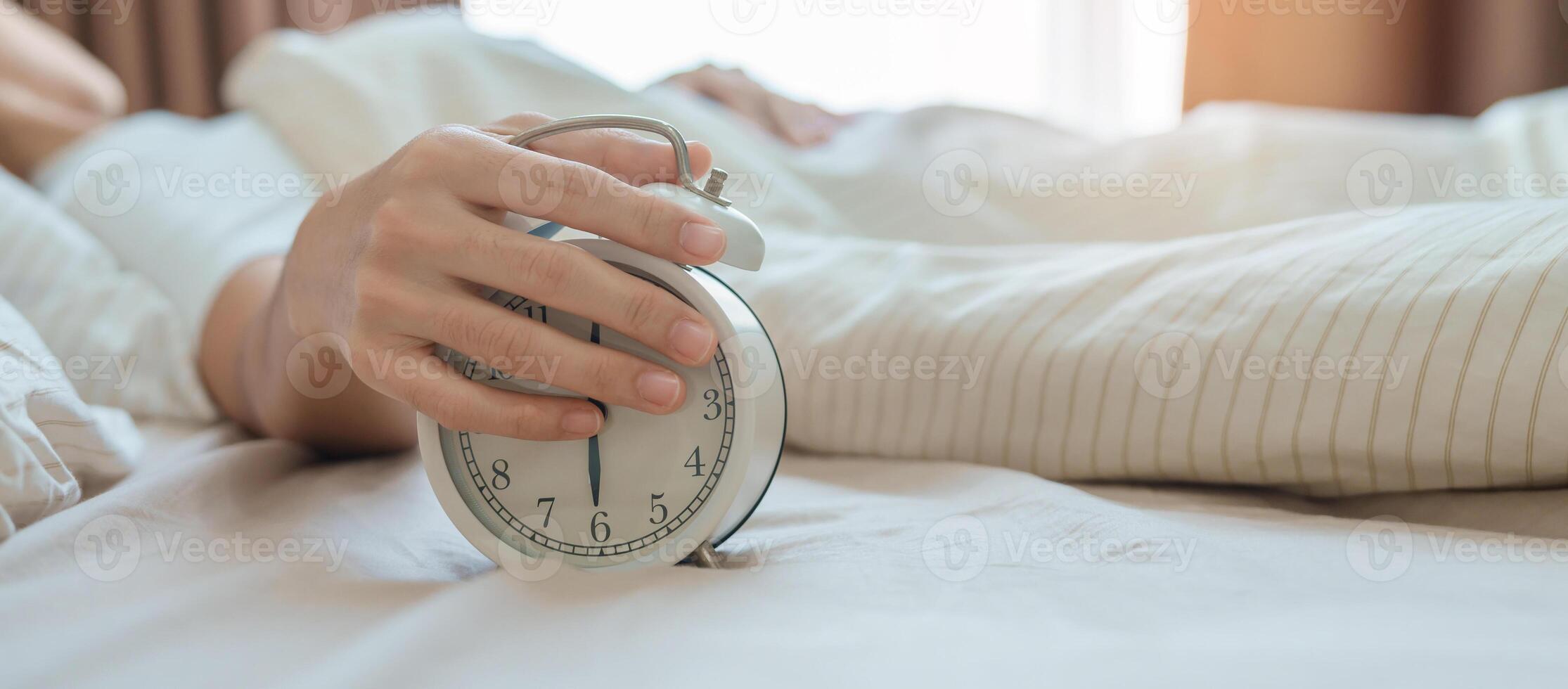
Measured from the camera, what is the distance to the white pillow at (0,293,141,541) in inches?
22.2

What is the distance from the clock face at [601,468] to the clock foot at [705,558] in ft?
0.06

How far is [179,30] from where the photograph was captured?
2.46m

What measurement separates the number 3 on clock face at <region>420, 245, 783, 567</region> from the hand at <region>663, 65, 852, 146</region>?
82 centimetres

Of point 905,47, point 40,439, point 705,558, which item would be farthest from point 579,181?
point 905,47

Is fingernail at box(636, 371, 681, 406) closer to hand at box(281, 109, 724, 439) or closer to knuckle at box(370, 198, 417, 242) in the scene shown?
hand at box(281, 109, 724, 439)

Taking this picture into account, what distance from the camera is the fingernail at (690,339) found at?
0.51m

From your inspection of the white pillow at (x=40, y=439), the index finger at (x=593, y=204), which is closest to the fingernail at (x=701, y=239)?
the index finger at (x=593, y=204)

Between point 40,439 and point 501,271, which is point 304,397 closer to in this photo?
point 40,439

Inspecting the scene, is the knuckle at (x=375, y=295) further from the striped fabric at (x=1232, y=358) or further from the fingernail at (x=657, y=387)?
the striped fabric at (x=1232, y=358)

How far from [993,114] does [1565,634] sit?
1.00 m

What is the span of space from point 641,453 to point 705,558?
0.23 ft

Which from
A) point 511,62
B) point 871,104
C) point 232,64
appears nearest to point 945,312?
point 511,62

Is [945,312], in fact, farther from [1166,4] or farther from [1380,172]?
[1166,4]

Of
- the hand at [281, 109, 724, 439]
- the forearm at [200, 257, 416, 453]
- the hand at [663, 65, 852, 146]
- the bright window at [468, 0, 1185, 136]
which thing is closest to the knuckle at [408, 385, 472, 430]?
the hand at [281, 109, 724, 439]
